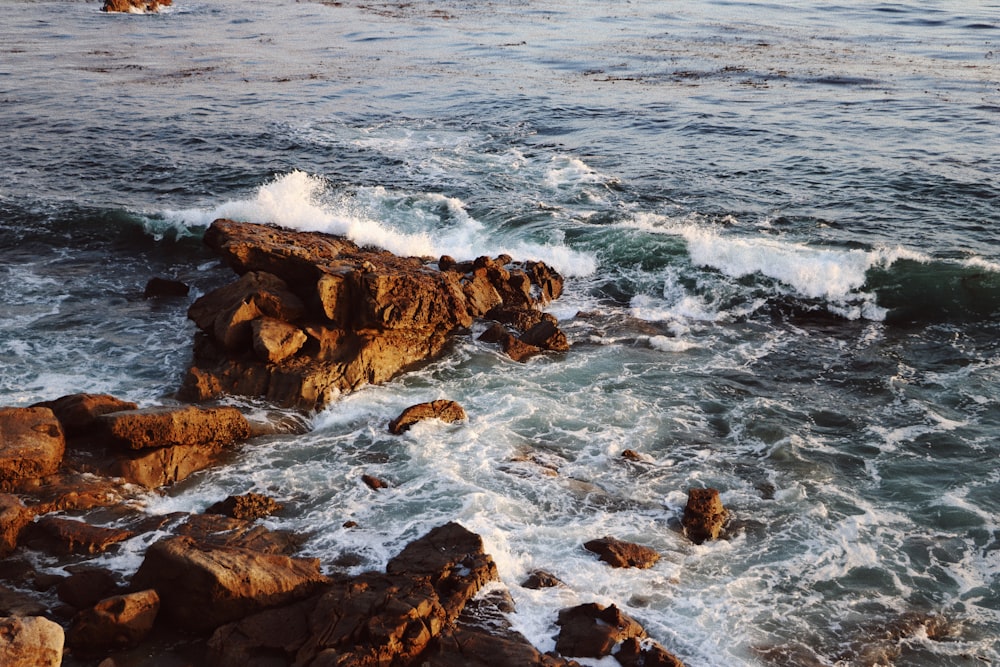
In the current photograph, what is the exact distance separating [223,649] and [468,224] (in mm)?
13382

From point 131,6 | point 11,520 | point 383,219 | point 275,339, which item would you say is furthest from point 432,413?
point 131,6

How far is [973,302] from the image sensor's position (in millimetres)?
16359

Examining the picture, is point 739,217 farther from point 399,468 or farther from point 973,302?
point 399,468

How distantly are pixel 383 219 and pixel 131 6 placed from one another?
128 feet

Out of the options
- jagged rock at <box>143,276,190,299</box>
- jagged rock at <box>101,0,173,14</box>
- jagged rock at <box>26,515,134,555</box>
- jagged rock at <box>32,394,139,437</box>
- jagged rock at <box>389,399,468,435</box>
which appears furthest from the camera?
jagged rock at <box>101,0,173,14</box>

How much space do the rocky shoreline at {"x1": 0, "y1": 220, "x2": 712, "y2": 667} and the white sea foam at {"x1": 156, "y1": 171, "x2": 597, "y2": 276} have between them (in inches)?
108

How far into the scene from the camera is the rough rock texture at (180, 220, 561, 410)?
1306 cm

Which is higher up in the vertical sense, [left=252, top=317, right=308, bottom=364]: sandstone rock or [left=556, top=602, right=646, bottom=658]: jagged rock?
[left=252, top=317, right=308, bottom=364]: sandstone rock

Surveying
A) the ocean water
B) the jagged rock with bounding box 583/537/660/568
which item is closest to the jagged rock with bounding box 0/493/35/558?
the ocean water

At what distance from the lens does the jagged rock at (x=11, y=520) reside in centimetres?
927

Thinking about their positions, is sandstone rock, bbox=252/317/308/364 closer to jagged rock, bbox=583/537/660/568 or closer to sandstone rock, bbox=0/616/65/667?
jagged rock, bbox=583/537/660/568

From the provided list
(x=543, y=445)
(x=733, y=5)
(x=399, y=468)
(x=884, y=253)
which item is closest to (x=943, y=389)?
(x=884, y=253)

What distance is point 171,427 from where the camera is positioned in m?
11.1

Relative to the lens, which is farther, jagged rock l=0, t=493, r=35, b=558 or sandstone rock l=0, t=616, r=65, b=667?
jagged rock l=0, t=493, r=35, b=558
